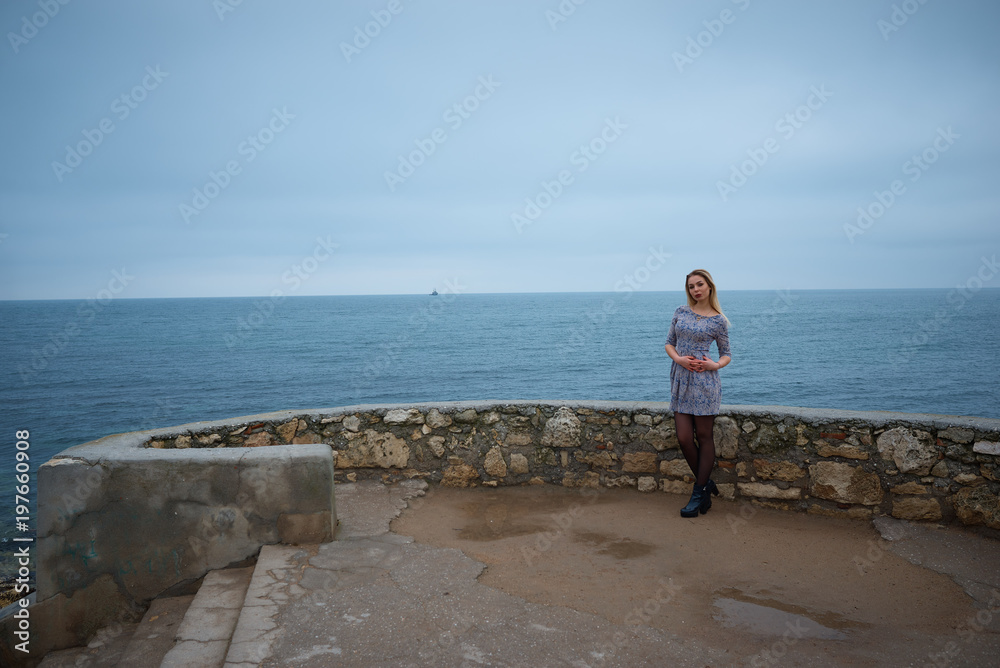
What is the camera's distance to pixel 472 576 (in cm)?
361

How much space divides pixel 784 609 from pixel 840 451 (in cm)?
162

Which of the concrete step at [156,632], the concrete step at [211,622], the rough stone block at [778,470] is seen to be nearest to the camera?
the concrete step at [211,622]

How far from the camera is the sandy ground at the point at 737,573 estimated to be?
295 centimetres

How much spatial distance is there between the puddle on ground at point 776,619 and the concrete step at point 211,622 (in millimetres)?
2473

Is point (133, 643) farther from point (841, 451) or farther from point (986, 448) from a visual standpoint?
point (986, 448)

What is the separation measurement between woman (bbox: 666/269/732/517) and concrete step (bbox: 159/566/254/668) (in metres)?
2.99

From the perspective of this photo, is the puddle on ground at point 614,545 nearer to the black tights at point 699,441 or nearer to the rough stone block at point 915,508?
the black tights at point 699,441

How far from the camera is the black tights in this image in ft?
14.7

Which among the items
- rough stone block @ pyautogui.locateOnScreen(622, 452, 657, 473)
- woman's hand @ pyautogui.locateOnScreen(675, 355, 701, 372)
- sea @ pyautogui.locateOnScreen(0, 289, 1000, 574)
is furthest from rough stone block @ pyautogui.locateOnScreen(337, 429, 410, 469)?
sea @ pyautogui.locateOnScreen(0, 289, 1000, 574)

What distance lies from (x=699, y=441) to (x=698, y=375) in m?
0.49

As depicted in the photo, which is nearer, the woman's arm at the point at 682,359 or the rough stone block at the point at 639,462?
the woman's arm at the point at 682,359

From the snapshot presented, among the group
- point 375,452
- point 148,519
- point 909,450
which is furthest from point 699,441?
point 148,519

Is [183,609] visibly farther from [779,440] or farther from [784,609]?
[779,440]

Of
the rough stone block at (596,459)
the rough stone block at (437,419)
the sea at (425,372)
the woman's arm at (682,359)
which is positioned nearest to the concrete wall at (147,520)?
the rough stone block at (437,419)
